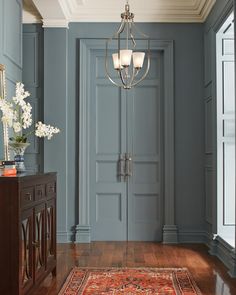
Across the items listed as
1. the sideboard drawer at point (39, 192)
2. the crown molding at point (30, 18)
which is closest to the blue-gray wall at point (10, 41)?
the sideboard drawer at point (39, 192)

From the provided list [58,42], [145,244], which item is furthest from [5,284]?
[58,42]

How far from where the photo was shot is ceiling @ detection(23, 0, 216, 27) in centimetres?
601

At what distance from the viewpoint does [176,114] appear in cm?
618

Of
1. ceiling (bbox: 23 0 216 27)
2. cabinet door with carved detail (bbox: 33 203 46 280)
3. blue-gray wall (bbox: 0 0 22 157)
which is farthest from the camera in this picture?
ceiling (bbox: 23 0 216 27)

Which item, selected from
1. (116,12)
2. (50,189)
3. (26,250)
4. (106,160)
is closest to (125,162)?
(106,160)

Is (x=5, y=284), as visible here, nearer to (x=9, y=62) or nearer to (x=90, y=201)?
(x=9, y=62)

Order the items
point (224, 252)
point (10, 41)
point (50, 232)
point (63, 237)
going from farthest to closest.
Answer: point (63, 237) → point (224, 252) → point (10, 41) → point (50, 232)

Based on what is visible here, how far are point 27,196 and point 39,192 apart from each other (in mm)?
397

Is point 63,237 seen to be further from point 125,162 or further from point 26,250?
point 26,250

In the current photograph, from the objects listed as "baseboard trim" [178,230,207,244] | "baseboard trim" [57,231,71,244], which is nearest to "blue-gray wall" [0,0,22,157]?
"baseboard trim" [57,231,71,244]

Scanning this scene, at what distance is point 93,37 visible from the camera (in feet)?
20.4

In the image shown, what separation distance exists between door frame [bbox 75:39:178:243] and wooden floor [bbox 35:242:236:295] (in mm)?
297

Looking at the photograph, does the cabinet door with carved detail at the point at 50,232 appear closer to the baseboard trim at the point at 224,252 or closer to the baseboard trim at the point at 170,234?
the baseboard trim at the point at 224,252

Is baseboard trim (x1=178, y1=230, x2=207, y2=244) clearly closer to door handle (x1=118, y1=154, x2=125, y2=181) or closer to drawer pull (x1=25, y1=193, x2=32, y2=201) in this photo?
door handle (x1=118, y1=154, x2=125, y2=181)
